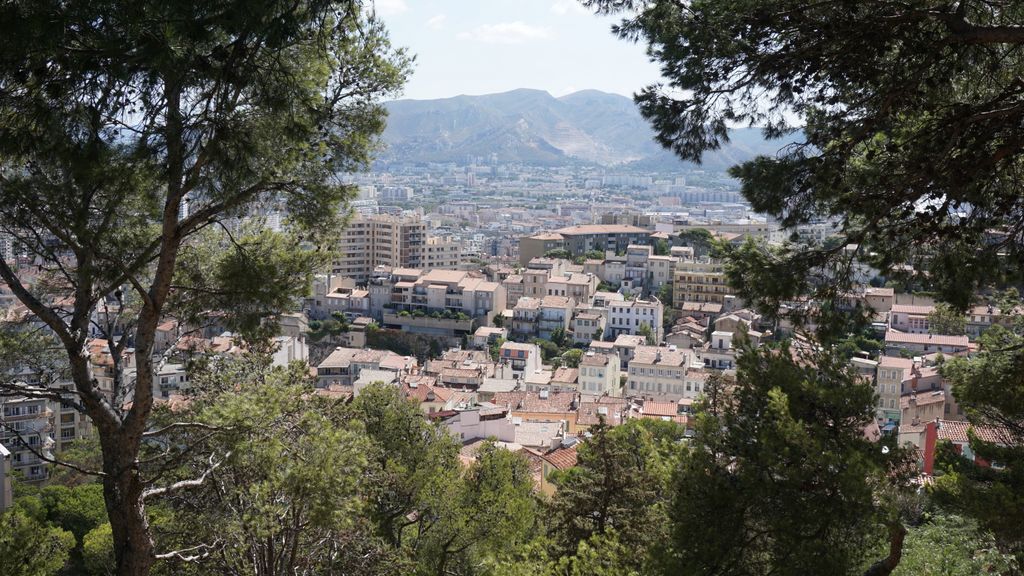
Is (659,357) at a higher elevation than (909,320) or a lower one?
lower

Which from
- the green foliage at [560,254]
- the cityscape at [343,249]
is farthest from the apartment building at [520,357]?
the cityscape at [343,249]

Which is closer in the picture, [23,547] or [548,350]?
[23,547]

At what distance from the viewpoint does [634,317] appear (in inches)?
1533

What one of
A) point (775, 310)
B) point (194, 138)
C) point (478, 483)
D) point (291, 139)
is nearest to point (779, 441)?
point (775, 310)

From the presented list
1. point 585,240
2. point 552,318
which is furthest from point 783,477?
point 585,240

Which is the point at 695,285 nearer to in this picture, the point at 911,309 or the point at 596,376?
the point at 911,309

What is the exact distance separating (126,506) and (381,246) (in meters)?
49.8

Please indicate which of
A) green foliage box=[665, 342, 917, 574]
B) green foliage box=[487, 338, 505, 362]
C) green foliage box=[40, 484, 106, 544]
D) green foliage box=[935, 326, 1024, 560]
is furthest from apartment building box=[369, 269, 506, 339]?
green foliage box=[665, 342, 917, 574]

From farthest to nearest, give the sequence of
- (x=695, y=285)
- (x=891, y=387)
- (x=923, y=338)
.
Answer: (x=695, y=285) < (x=923, y=338) < (x=891, y=387)

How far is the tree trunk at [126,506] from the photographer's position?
380cm

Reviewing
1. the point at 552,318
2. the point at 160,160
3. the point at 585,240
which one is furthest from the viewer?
the point at 585,240

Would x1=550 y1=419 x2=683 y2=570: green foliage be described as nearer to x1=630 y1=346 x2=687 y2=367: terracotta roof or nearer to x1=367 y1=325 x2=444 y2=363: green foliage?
x1=630 y1=346 x2=687 y2=367: terracotta roof

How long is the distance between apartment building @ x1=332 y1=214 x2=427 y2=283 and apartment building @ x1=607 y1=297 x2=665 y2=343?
56.4 feet

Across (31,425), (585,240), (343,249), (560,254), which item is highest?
(343,249)
